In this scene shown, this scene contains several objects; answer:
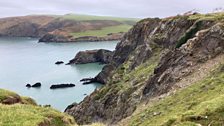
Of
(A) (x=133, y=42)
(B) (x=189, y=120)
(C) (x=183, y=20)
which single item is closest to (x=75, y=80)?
(A) (x=133, y=42)

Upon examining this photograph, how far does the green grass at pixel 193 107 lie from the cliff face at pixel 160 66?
4064 mm

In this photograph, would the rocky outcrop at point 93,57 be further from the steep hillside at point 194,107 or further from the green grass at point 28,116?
the green grass at point 28,116

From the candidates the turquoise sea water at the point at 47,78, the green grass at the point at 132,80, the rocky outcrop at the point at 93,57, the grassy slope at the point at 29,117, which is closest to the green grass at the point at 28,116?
the grassy slope at the point at 29,117

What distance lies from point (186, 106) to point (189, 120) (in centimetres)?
661

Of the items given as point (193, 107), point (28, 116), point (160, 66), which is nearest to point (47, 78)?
A: point (160, 66)

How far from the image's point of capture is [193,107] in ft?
83.0

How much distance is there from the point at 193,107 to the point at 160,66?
21742 mm

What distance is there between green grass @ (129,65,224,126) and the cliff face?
406 cm

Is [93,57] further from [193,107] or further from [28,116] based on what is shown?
[28,116]

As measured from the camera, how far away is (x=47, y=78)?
13588 cm

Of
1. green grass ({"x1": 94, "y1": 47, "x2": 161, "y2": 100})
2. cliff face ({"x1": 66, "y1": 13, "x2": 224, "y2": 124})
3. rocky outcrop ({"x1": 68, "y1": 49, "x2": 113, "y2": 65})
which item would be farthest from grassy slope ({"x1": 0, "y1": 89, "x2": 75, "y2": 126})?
rocky outcrop ({"x1": 68, "y1": 49, "x2": 113, "y2": 65})

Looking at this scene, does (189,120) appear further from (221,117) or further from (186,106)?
(186,106)

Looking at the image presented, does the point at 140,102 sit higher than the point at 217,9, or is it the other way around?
the point at 217,9

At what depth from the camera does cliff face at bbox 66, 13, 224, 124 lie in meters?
41.6
